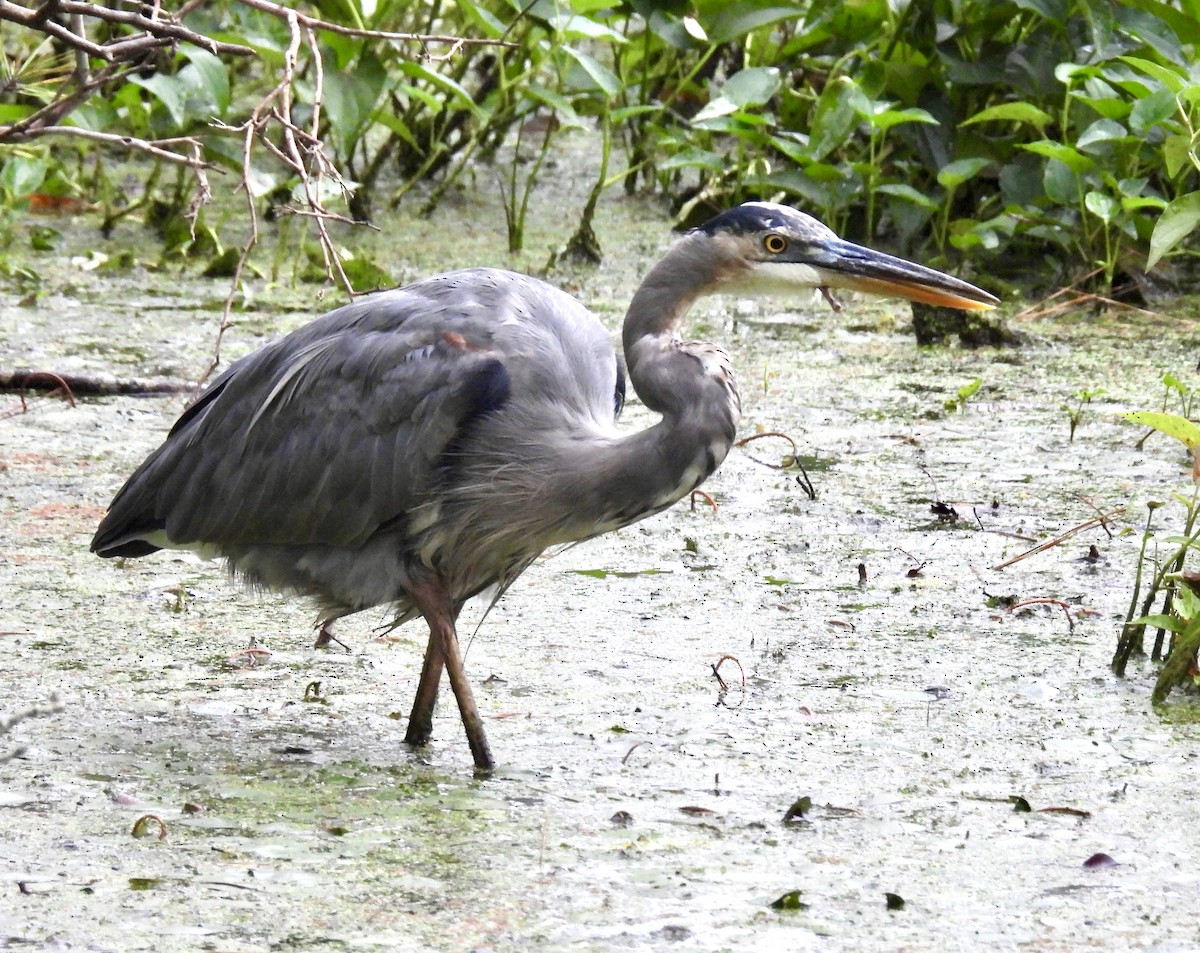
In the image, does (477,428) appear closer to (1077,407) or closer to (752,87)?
(1077,407)

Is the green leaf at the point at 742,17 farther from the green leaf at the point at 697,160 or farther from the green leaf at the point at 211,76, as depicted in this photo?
the green leaf at the point at 211,76

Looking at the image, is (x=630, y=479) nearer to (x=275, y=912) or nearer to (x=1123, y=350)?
(x=275, y=912)

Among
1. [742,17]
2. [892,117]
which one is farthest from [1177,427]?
[742,17]

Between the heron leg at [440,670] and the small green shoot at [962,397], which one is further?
the small green shoot at [962,397]

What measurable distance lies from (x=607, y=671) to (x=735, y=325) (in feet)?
9.64

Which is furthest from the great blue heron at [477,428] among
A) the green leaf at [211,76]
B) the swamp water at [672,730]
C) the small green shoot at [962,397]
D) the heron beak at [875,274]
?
the green leaf at [211,76]

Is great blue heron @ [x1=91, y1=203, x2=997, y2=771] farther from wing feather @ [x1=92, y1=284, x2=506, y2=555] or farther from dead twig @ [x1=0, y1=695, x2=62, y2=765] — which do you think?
dead twig @ [x1=0, y1=695, x2=62, y2=765]

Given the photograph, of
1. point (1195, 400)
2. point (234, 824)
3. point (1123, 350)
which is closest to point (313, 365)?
point (234, 824)

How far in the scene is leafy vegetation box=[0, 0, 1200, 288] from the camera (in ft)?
19.9

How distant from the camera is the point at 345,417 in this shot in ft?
11.3

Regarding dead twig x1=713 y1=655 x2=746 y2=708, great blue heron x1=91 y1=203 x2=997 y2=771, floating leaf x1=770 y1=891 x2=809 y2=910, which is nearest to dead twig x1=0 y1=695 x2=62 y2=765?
great blue heron x1=91 y1=203 x2=997 y2=771

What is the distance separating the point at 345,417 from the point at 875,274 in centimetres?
103

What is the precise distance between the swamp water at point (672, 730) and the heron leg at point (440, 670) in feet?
0.20

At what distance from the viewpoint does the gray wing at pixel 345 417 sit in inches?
131
